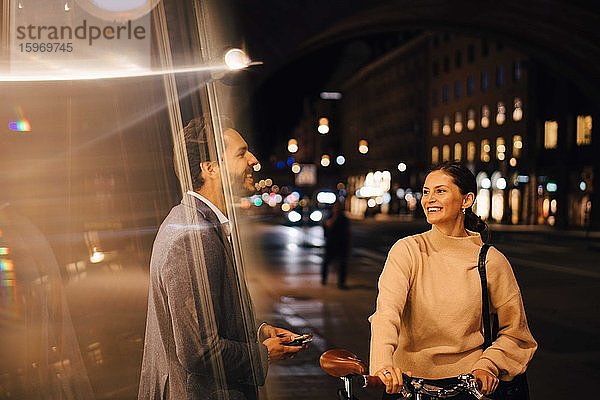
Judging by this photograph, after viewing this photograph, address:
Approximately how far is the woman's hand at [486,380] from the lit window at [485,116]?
2661 inches

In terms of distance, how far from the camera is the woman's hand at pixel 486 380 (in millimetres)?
3150

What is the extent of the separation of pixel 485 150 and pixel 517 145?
660 cm

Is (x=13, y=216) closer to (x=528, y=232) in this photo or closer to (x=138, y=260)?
(x=138, y=260)

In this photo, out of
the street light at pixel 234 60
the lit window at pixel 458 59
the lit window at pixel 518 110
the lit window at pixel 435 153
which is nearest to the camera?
the street light at pixel 234 60

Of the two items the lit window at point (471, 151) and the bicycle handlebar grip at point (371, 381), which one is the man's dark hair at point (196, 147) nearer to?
the bicycle handlebar grip at point (371, 381)

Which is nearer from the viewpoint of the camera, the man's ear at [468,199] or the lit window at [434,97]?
the man's ear at [468,199]

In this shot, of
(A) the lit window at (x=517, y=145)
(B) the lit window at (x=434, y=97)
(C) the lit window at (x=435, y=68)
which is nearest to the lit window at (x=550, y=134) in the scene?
(A) the lit window at (x=517, y=145)

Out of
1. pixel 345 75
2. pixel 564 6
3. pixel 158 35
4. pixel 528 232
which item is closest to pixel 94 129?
pixel 158 35

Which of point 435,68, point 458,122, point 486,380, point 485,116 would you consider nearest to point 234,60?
point 486,380

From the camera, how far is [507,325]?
344 cm

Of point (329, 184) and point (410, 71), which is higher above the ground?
point (410, 71)

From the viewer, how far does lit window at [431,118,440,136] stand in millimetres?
82312

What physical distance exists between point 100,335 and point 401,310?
8723 millimetres

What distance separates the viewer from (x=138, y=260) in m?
24.4
